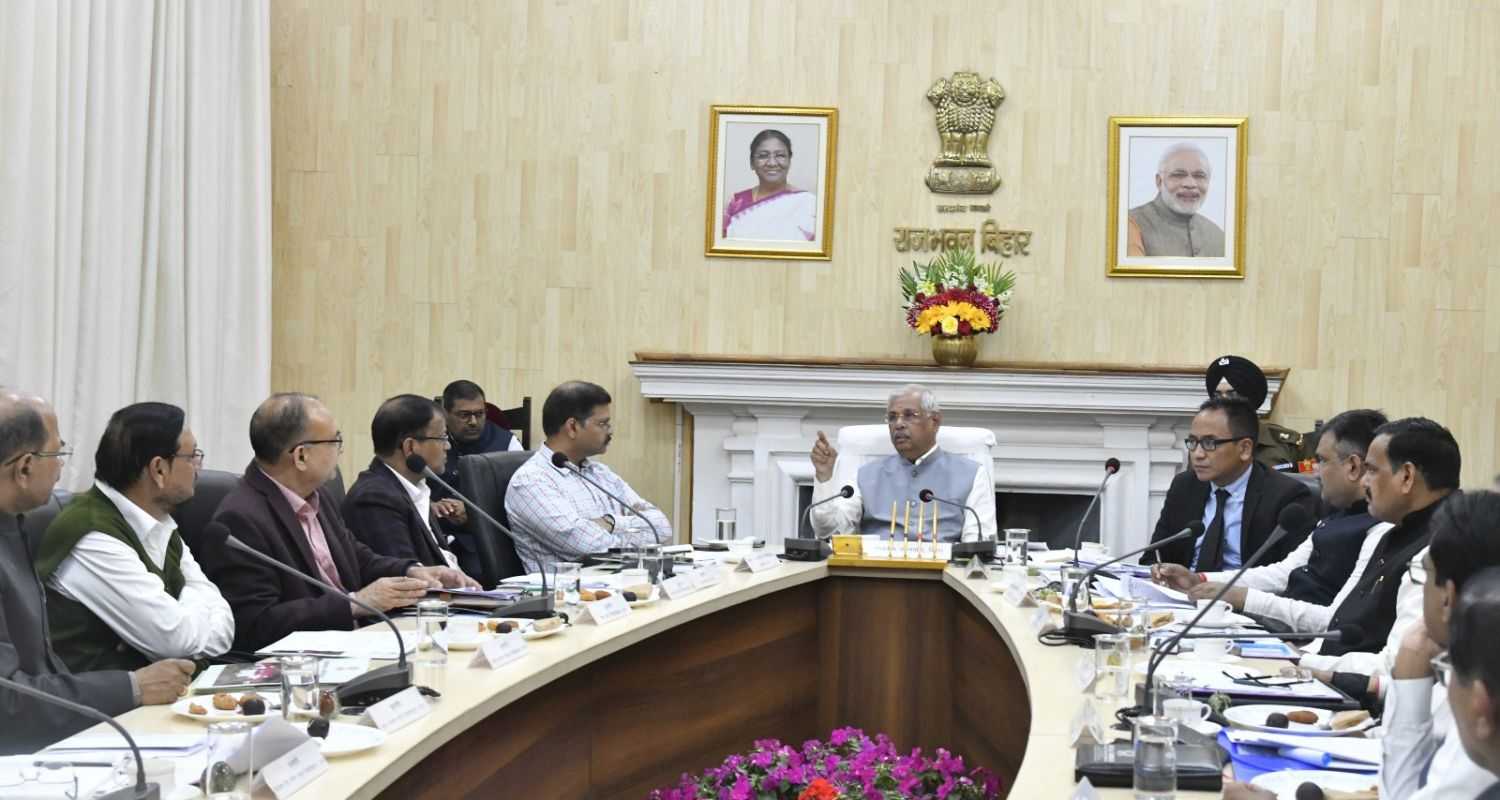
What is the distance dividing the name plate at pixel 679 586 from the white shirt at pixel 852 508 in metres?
1.44

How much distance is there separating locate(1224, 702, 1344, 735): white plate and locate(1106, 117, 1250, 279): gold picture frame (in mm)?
4475

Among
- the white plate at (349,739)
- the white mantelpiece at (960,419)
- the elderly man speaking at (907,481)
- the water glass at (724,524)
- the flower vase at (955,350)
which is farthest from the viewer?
the flower vase at (955,350)

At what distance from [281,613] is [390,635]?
31 cm

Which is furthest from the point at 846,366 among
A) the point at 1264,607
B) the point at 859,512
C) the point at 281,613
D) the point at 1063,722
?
the point at 1063,722

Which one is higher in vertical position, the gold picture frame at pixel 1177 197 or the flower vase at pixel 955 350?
the gold picture frame at pixel 1177 197

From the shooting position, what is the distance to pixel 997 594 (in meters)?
3.93

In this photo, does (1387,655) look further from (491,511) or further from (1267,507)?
(491,511)

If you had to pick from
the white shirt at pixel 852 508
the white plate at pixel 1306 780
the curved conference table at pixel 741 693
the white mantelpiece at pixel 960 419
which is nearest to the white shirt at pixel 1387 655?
the curved conference table at pixel 741 693

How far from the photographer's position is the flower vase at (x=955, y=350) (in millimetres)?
6598

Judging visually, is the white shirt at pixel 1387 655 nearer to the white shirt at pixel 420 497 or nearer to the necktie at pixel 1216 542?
the necktie at pixel 1216 542

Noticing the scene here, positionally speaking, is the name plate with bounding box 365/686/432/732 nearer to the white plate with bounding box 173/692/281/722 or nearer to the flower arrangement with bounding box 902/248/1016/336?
the white plate with bounding box 173/692/281/722

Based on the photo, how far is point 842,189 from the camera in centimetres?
687

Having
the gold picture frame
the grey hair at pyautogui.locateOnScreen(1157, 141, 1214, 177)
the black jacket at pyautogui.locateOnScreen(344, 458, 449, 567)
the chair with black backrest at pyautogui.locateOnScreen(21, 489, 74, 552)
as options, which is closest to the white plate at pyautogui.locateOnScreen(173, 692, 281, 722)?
the chair with black backrest at pyautogui.locateOnScreen(21, 489, 74, 552)

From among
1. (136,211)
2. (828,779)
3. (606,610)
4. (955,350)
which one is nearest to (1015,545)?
(828,779)
